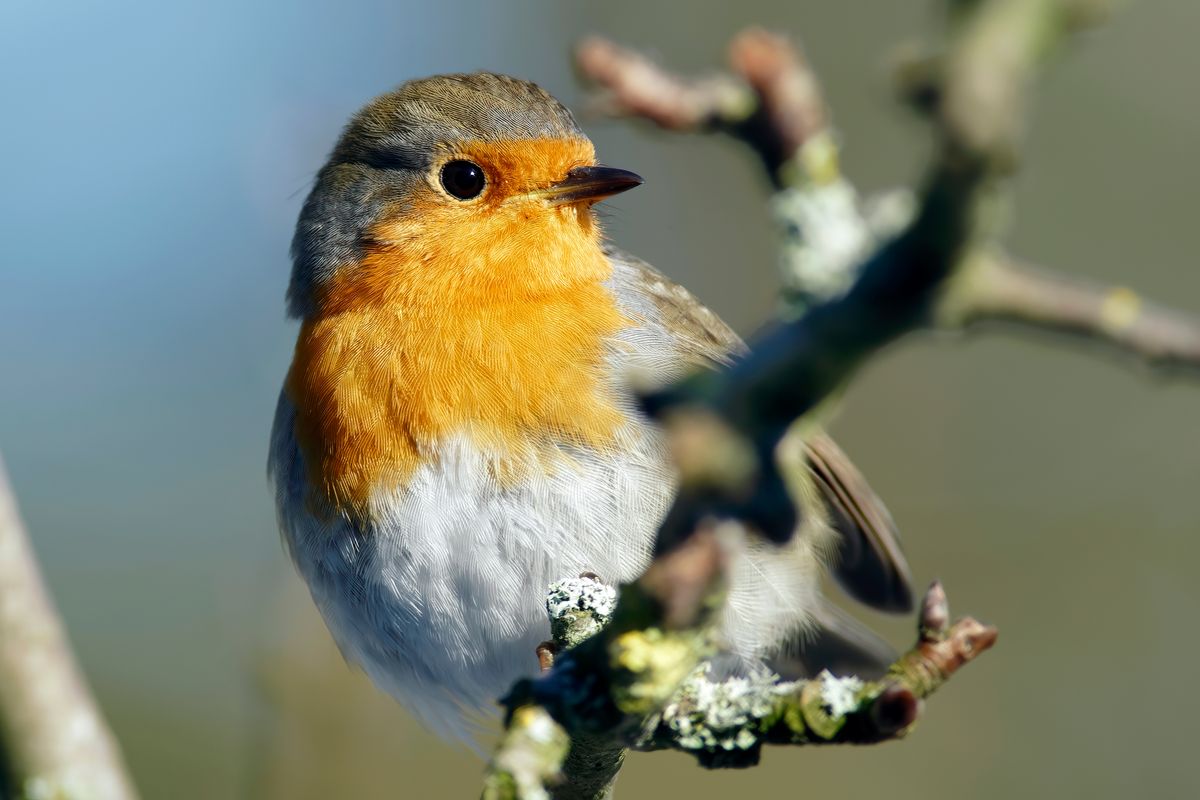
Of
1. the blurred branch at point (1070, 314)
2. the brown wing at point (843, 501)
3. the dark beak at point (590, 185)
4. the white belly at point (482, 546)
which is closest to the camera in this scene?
the blurred branch at point (1070, 314)

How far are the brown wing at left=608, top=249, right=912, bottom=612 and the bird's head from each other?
1.09 ft

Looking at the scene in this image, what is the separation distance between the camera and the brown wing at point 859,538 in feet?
12.8

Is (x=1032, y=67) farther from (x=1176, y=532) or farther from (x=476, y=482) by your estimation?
(x=1176, y=532)

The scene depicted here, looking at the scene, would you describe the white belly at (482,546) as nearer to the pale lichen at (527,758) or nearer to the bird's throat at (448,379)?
the bird's throat at (448,379)

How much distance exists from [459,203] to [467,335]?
54cm

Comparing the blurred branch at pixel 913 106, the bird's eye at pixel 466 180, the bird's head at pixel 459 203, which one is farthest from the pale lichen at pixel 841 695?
the bird's eye at pixel 466 180

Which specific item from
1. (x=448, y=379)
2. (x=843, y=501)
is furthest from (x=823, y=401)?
(x=843, y=501)

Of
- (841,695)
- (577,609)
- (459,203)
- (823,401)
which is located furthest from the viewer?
(459,203)

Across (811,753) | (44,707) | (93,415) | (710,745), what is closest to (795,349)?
(710,745)

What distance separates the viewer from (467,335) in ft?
10.6

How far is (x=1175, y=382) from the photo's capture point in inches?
44.8

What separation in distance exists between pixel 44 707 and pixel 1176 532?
19.9 feet

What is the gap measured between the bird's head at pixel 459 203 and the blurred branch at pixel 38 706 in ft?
4.82

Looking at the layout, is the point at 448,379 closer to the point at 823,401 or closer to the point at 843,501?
the point at 843,501
